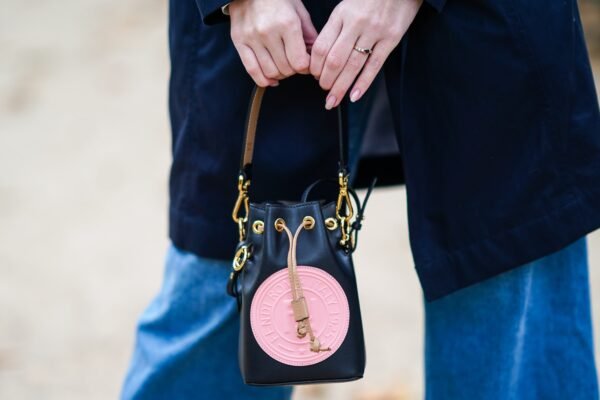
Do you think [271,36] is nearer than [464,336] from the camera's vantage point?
Yes

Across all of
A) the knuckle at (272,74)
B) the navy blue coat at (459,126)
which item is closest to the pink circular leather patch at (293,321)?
the navy blue coat at (459,126)

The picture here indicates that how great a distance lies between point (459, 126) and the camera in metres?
0.95

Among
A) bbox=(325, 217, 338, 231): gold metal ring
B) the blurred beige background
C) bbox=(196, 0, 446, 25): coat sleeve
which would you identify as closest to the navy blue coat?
bbox=(196, 0, 446, 25): coat sleeve

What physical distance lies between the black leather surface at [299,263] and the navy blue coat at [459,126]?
10 centimetres

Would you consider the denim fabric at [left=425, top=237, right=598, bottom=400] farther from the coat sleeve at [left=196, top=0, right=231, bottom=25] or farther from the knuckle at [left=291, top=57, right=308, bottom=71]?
the coat sleeve at [left=196, top=0, right=231, bottom=25]

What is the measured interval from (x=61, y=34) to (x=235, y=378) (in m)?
3.38

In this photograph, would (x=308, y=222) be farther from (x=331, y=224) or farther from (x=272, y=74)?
(x=272, y=74)

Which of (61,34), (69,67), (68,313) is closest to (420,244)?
(68,313)

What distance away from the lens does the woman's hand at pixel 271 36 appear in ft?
2.89

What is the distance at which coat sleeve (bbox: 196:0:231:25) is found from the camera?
0.90 m

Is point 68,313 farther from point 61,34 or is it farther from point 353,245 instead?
point 61,34

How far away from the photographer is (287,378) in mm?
928

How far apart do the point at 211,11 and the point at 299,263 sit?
310 mm

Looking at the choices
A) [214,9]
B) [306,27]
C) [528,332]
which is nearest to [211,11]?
[214,9]
